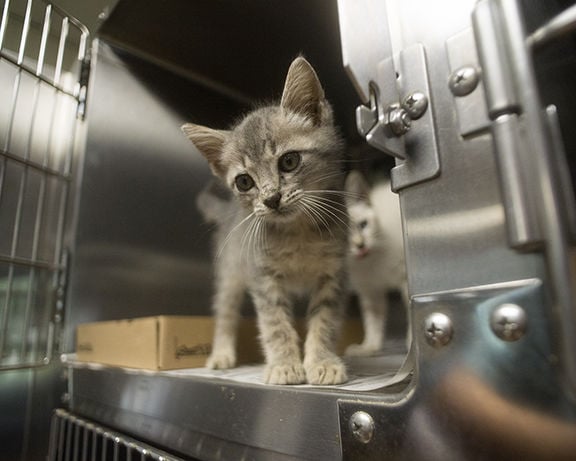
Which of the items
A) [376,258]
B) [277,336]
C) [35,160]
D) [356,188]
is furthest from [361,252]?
[35,160]

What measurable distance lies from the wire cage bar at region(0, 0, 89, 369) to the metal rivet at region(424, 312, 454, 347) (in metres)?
1.04

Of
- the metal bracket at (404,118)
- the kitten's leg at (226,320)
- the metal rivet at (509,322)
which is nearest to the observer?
the metal rivet at (509,322)

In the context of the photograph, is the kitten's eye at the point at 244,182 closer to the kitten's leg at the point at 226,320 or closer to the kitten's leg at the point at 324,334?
the kitten's leg at the point at 324,334

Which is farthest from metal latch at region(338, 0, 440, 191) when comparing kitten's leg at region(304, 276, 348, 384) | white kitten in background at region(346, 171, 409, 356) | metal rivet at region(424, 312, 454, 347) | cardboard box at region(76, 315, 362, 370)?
white kitten in background at region(346, 171, 409, 356)

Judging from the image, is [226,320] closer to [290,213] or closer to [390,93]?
[290,213]

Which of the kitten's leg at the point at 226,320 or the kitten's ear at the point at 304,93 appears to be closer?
the kitten's ear at the point at 304,93

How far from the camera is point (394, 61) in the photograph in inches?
18.9

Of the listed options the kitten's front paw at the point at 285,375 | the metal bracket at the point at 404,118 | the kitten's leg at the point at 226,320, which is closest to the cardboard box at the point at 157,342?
the kitten's leg at the point at 226,320

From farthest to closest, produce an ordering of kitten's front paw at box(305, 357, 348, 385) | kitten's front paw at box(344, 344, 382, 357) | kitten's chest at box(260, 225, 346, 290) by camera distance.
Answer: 1. kitten's front paw at box(344, 344, 382, 357)
2. kitten's chest at box(260, 225, 346, 290)
3. kitten's front paw at box(305, 357, 348, 385)

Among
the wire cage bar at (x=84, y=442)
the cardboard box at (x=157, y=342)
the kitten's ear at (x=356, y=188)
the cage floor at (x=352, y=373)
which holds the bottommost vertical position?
the wire cage bar at (x=84, y=442)

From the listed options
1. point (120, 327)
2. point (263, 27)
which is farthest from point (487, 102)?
point (120, 327)

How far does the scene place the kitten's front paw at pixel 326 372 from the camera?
2.18 feet

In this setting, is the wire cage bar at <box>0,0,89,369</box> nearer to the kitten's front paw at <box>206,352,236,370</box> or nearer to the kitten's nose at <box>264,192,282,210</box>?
the kitten's front paw at <box>206,352,236,370</box>

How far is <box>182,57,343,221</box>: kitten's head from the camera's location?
767 millimetres
